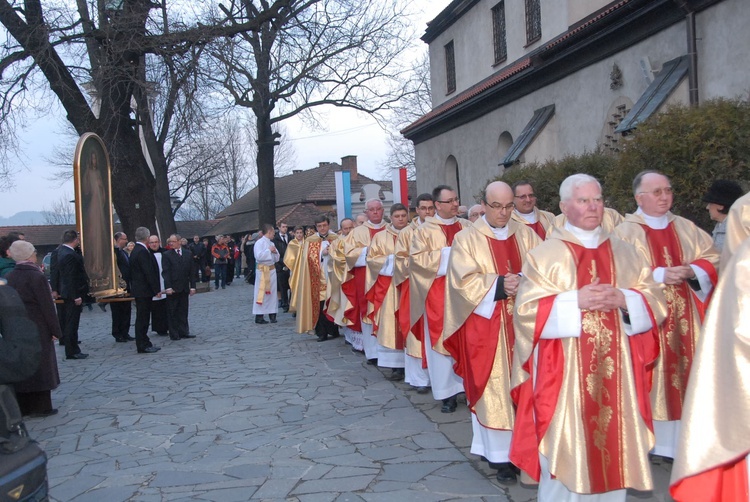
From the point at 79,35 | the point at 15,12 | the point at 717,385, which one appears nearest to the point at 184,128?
the point at 79,35

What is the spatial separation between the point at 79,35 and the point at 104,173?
20.2 ft

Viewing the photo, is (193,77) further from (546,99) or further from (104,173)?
(546,99)

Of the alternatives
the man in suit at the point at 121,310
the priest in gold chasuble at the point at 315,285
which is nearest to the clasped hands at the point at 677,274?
the priest in gold chasuble at the point at 315,285

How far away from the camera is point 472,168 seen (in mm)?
24203

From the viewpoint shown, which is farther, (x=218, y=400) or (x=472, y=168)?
(x=472, y=168)

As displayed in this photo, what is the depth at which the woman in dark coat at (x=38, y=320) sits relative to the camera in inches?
298

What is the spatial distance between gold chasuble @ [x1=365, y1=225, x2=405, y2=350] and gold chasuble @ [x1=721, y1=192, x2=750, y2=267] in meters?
5.68

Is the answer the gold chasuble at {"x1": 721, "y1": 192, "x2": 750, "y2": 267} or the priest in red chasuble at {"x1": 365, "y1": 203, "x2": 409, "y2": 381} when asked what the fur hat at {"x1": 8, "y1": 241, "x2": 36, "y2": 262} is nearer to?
the priest in red chasuble at {"x1": 365, "y1": 203, "x2": 409, "y2": 381}

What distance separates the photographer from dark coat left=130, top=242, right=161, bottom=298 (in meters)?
12.0

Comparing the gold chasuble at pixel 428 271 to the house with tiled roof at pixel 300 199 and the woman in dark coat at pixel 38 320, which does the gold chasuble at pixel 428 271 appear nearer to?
the woman in dark coat at pixel 38 320

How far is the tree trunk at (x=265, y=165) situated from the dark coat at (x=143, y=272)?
45.1 feet

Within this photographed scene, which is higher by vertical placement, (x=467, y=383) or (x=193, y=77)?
(x=193, y=77)

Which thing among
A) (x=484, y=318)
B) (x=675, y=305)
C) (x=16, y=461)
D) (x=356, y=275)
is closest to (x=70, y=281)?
(x=356, y=275)


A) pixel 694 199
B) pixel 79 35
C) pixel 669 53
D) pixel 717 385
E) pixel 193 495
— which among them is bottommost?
pixel 193 495
